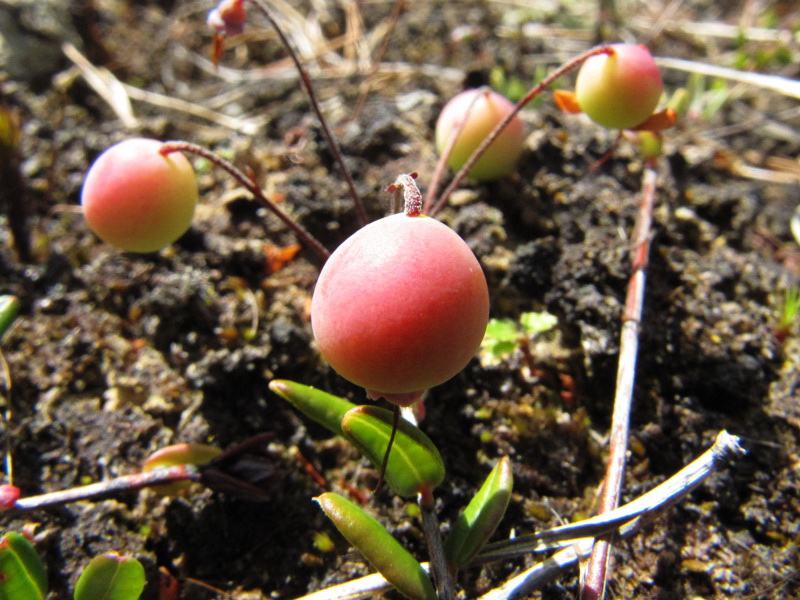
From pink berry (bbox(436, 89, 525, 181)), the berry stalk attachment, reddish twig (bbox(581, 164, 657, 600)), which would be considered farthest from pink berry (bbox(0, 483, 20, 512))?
pink berry (bbox(436, 89, 525, 181))

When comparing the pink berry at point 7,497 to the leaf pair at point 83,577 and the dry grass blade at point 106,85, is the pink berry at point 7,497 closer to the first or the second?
the leaf pair at point 83,577

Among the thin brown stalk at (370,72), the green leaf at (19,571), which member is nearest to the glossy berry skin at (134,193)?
the green leaf at (19,571)

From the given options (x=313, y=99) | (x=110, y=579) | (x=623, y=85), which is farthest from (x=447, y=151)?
(x=110, y=579)

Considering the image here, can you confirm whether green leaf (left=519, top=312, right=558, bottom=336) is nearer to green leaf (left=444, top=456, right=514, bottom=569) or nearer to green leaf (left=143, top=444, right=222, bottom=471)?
green leaf (left=444, top=456, right=514, bottom=569)

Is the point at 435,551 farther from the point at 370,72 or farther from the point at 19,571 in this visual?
the point at 370,72

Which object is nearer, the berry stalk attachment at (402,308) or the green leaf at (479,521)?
the berry stalk attachment at (402,308)
